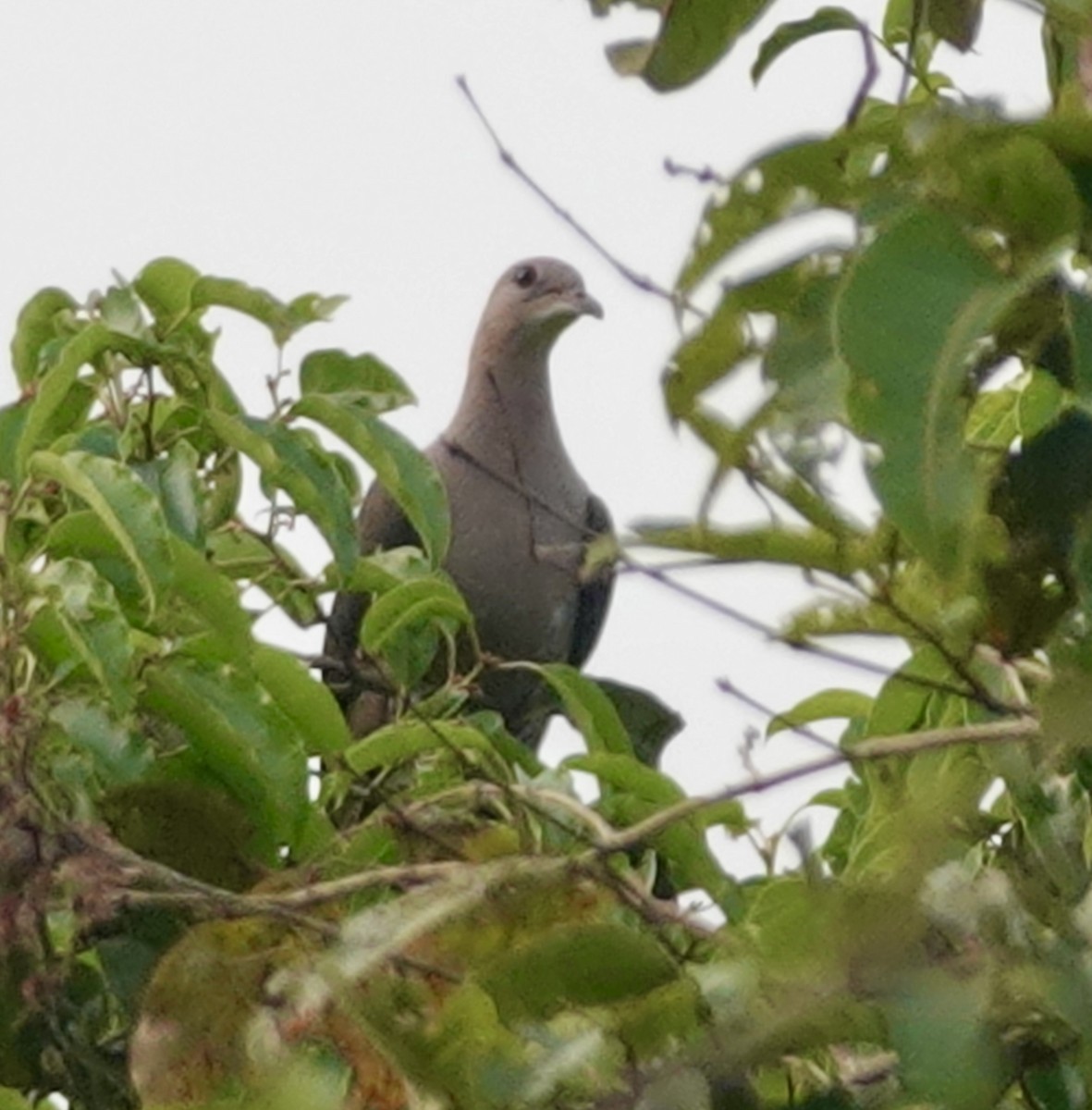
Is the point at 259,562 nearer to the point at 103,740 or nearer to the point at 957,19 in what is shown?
the point at 103,740

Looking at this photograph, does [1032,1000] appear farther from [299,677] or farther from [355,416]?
[355,416]

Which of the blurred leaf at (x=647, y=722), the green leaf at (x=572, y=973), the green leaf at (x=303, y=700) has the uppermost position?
the green leaf at (x=572, y=973)

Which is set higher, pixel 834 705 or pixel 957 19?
pixel 957 19

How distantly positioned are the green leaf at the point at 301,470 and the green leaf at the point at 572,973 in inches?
34.6

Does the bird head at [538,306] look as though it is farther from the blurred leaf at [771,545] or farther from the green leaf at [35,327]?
the blurred leaf at [771,545]

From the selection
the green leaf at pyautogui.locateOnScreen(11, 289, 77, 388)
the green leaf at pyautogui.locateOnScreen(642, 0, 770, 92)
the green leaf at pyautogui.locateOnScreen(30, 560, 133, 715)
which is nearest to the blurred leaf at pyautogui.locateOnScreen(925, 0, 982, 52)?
the green leaf at pyautogui.locateOnScreen(642, 0, 770, 92)

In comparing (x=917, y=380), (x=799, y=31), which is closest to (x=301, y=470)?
(x=799, y=31)

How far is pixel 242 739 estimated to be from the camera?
4.83 ft

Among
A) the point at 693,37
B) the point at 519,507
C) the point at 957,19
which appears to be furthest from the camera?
the point at 519,507

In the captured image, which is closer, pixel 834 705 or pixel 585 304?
pixel 834 705

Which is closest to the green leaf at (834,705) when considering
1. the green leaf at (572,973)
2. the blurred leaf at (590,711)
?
the blurred leaf at (590,711)

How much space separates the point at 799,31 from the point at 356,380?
1.09 metres

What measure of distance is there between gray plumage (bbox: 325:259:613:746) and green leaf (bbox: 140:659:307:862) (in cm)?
268

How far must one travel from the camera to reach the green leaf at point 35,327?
6.59 feet
